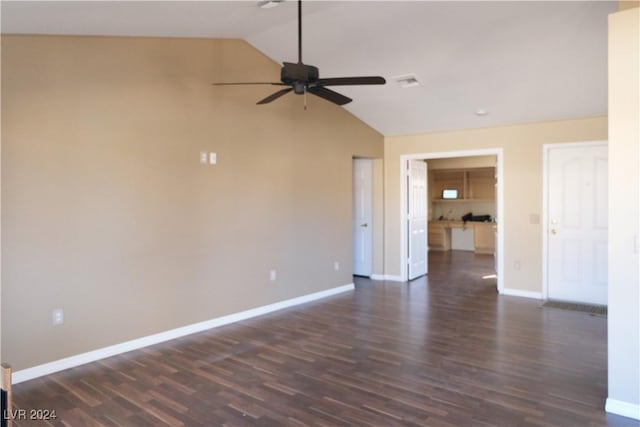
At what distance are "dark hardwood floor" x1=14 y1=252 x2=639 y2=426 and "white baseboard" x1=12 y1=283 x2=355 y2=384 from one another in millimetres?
90

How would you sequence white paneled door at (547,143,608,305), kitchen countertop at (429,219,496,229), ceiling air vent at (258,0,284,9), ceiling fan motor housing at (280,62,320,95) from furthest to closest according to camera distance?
kitchen countertop at (429,219,496,229) < white paneled door at (547,143,608,305) < ceiling air vent at (258,0,284,9) < ceiling fan motor housing at (280,62,320,95)

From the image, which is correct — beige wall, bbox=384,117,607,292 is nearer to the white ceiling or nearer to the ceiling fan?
the white ceiling

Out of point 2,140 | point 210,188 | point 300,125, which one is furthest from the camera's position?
point 300,125

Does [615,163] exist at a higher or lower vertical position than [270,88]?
lower

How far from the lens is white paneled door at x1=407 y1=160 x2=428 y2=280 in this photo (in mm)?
7215

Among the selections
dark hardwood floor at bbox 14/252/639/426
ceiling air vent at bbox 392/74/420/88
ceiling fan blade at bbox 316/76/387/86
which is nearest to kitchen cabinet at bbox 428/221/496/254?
dark hardwood floor at bbox 14/252/639/426

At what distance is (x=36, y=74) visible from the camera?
3.28 meters

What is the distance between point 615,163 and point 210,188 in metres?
3.58

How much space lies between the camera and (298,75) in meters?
2.95

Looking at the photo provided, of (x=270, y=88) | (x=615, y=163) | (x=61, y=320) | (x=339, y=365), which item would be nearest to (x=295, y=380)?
(x=339, y=365)

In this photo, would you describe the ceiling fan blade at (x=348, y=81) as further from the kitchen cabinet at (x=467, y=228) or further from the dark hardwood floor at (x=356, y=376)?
the kitchen cabinet at (x=467, y=228)

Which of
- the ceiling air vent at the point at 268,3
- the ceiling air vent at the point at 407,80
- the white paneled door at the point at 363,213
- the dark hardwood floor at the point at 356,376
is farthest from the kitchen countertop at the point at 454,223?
the ceiling air vent at the point at 268,3

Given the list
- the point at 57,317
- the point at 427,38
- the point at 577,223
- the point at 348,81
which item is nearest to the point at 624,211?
the point at 348,81

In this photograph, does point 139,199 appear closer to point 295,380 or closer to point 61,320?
point 61,320
